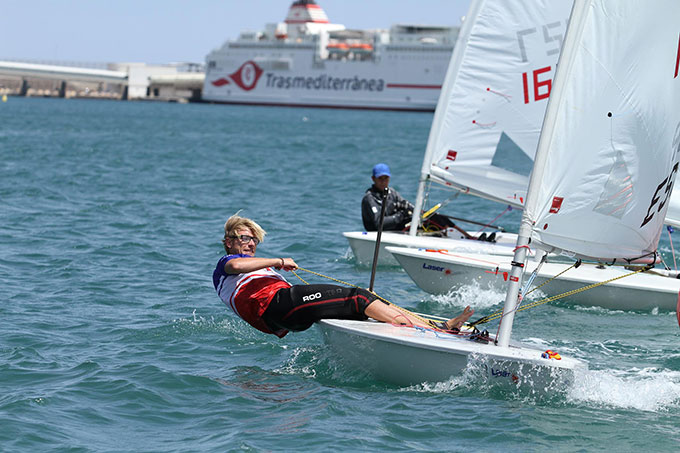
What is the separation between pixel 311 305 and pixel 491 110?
541 centimetres

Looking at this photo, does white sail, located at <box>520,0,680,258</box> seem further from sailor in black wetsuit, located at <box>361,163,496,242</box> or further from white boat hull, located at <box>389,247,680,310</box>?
sailor in black wetsuit, located at <box>361,163,496,242</box>

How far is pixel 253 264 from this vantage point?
657 cm

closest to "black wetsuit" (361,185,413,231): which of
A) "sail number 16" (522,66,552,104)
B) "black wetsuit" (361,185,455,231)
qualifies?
"black wetsuit" (361,185,455,231)

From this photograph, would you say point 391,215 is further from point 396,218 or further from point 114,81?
point 114,81

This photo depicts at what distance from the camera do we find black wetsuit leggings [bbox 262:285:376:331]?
6.59 m

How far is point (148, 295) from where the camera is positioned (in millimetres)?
9594

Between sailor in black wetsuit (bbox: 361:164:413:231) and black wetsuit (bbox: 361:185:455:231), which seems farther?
black wetsuit (bbox: 361:185:455:231)

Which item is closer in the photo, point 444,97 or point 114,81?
point 444,97

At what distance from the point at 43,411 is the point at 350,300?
2.16 m

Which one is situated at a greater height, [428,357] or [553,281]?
[553,281]

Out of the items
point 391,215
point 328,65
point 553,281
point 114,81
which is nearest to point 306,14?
point 328,65

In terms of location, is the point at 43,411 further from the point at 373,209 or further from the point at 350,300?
the point at 373,209

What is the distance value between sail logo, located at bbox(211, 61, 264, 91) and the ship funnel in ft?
26.7

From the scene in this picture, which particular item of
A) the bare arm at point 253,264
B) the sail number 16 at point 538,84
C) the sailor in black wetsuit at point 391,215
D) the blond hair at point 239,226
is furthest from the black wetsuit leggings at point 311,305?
the sail number 16 at point 538,84
